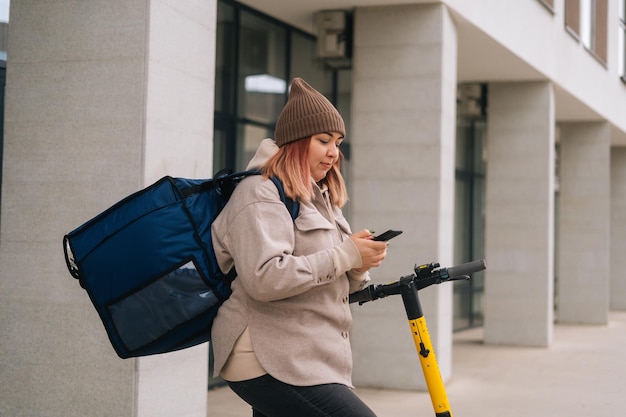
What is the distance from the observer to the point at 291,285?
8.61 feet

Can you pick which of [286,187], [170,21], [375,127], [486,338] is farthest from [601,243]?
[286,187]

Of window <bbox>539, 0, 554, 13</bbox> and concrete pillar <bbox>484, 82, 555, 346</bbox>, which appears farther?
concrete pillar <bbox>484, 82, 555, 346</bbox>

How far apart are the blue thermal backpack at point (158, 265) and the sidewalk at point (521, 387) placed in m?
5.22

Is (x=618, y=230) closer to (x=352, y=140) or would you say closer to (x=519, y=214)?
(x=519, y=214)

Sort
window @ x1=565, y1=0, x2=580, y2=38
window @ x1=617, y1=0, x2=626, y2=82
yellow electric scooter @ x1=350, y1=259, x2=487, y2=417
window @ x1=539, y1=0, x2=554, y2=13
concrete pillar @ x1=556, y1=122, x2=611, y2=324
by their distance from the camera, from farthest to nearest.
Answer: window @ x1=617, y1=0, x2=626, y2=82, concrete pillar @ x1=556, y1=122, x2=611, y2=324, window @ x1=565, y1=0, x2=580, y2=38, window @ x1=539, y1=0, x2=554, y2=13, yellow electric scooter @ x1=350, y1=259, x2=487, y2=417

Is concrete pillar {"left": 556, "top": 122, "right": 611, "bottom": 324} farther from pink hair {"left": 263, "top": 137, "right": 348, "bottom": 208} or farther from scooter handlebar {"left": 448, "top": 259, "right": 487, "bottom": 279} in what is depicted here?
pink hair {"left": 263, "top": 137, "right": 348, "bottom": 208}

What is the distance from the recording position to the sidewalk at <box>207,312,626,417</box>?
8.55 metres

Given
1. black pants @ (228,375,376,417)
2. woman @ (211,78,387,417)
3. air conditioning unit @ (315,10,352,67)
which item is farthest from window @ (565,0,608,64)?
black pants @ (228,375,376,417)

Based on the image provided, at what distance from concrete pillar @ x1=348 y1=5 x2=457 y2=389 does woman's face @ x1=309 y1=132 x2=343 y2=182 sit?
21.9 feet

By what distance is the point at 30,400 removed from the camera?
5.56 m

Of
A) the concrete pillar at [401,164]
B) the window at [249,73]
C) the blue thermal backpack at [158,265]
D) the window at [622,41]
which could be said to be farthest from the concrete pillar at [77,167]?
the window at [622,41]

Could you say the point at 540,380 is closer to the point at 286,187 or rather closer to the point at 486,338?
the point at 486,338

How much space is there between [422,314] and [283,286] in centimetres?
45

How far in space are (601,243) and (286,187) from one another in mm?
16546
